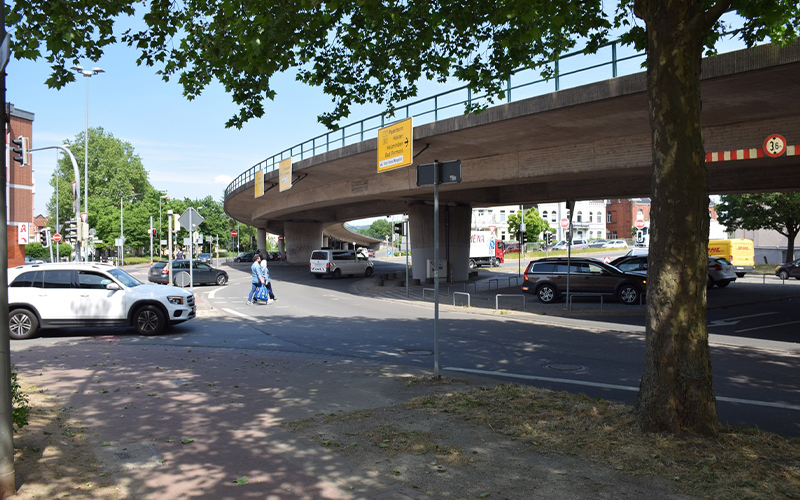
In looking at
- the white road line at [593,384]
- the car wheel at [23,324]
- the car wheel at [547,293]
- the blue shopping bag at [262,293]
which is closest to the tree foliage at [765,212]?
the car wheel at [547,293]

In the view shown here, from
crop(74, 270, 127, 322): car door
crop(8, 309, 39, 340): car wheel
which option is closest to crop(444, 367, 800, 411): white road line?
crop(74, 270, 127, 322): car door

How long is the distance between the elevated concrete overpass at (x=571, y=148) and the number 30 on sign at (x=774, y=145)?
21 centimetres

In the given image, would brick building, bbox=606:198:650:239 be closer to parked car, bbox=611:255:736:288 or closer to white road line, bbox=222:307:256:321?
parked car, bbox=611:255:736:288

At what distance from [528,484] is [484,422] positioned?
1609 mm

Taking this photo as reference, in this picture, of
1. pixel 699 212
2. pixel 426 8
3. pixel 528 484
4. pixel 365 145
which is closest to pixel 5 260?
pixel 528 484

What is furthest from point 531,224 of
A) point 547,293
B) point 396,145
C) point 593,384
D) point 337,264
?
point 593,384

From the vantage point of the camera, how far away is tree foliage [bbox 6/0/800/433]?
17.6 ft

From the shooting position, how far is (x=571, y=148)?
1889 cm

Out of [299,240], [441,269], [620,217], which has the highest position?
[620,217]

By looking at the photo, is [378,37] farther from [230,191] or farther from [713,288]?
[230,191]

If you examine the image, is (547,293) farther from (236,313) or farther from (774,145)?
(236,313)

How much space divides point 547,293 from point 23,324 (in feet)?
53.6

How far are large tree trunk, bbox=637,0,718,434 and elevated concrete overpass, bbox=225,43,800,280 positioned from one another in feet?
25.2

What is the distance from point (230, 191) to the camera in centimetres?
4762
